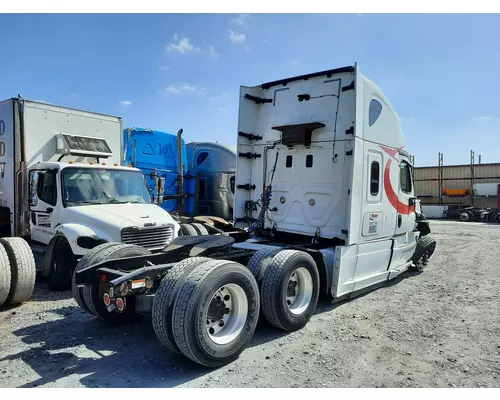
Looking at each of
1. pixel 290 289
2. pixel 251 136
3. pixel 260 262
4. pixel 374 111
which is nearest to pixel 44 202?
pixel 251 136

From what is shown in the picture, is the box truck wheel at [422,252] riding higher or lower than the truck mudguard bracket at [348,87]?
lower

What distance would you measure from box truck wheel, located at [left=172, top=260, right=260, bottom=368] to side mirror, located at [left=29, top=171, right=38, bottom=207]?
5161 mm

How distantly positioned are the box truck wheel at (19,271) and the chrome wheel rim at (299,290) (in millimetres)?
4010

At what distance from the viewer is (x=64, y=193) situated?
7.52m

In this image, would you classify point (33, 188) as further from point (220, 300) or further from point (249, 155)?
point (220, 300)

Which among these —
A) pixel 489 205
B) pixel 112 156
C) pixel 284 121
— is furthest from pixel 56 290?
pixel 489 205

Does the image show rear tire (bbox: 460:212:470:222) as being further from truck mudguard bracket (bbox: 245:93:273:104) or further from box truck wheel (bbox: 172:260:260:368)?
box truck wheel (bbox: 172:260:260:368)

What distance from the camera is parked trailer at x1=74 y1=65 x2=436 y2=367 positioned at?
13.5 ft

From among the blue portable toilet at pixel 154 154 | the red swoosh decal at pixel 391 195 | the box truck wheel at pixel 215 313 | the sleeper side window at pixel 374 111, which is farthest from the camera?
the blue portable toilet at pixel 154 154

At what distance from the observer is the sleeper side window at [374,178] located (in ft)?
21.9

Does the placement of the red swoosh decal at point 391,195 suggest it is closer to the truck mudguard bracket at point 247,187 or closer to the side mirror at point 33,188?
the truck mudguard bracket at point 247,187

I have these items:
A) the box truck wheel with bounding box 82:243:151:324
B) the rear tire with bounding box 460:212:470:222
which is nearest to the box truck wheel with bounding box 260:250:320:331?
the box truck wheel with bounding box 82:243:151:324

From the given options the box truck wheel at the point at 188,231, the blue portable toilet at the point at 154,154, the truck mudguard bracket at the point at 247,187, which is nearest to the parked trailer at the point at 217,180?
the blue portable toilet at the point at 154,154

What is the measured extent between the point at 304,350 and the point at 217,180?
35.2ft
